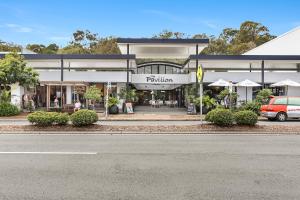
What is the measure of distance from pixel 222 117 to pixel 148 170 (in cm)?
934

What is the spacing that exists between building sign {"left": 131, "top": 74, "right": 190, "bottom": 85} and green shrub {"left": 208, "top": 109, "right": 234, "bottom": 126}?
1695cm

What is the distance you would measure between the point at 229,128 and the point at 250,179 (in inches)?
381

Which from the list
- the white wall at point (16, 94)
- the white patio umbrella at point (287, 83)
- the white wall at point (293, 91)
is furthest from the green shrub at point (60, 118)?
the white wall at point (293, 91)

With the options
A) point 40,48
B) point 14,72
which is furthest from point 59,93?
point 40,48

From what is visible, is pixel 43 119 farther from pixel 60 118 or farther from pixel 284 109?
pixel 284 109

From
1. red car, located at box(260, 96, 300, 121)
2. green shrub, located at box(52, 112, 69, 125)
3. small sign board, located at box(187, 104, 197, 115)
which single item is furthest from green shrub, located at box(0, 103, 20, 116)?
red car, located at box(260, 96, 300, 121)

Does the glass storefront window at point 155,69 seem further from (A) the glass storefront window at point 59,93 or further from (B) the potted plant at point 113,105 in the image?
(B) the potted plant at point 113,105

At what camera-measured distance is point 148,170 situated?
8.10 m

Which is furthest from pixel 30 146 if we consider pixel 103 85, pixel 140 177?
pixel 103 85

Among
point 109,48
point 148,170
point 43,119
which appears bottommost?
point 148,170

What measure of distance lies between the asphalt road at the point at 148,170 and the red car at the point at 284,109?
1074 centimetres

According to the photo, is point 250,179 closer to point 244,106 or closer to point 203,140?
point 203,140

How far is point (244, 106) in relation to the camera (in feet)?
86.5

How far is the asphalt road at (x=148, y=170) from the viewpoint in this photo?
6.28 meters
